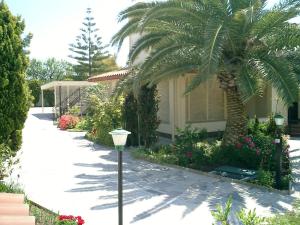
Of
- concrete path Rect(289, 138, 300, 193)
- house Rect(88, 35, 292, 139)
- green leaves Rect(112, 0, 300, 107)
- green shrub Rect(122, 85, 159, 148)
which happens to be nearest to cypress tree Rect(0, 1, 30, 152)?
green leaves Rect(112, 0, 300, 107)

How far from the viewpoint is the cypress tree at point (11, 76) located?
329 inches

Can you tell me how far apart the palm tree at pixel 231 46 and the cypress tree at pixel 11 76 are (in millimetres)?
3473

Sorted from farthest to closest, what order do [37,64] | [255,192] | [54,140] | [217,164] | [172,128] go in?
[37,64], [54,140], [172,128], [217,164], [255,192]

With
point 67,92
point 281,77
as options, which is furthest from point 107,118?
point 67,92

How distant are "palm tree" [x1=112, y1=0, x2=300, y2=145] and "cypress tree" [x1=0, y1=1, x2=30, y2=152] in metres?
3.47

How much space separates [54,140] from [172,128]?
214 inches

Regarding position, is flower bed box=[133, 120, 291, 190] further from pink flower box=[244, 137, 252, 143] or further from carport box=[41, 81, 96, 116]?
carport box=[41, 81, 96, 116]

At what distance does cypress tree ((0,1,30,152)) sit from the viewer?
8.35 meters

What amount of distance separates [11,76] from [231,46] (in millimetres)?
6020

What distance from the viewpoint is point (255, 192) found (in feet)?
30.6

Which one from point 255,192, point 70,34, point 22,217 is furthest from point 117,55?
point 70,34

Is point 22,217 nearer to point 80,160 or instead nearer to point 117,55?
point 80,160

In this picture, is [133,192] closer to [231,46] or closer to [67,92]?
[231,46]

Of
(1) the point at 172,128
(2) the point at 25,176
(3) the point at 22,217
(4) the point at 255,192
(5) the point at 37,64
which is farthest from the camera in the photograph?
(5) the point at 37,64
